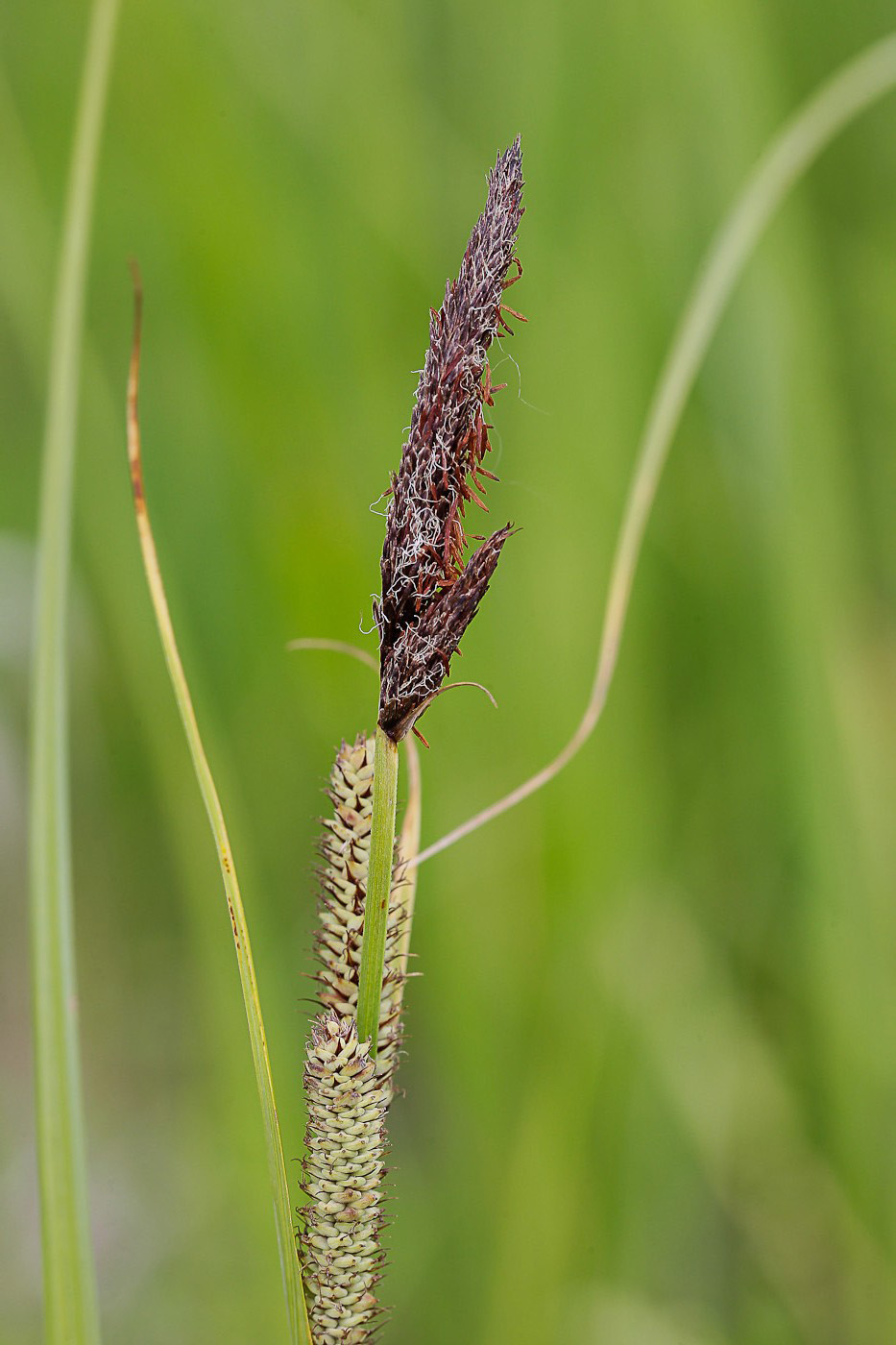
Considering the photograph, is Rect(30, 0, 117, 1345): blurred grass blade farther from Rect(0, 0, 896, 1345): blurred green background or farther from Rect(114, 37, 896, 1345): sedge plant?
Rect(0, 0, 896, 1345): blurred green background

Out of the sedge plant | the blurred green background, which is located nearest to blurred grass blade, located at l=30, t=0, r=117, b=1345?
the sedge plant

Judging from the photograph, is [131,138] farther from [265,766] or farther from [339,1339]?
[339,1339]

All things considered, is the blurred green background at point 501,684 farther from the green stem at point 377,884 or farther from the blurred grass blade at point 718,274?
the green stem at point 377,884

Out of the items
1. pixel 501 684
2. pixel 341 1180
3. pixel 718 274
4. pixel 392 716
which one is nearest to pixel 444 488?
pixel 392 716

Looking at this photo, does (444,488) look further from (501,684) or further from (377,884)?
(501,684)

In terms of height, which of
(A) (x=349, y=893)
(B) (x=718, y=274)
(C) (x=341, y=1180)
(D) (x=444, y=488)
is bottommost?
(C) (x=341, y=1180)

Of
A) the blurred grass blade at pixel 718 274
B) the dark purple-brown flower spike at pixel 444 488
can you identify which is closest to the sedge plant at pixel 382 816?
the dark purple-brown flower spike at pixel 444 488

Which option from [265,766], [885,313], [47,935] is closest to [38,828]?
[47,935]
